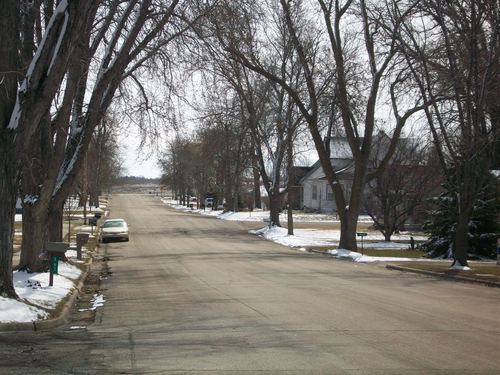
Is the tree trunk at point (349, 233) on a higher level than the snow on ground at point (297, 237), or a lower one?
higher

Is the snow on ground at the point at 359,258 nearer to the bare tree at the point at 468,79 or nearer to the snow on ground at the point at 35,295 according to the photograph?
the bare tree at the point at 468,79

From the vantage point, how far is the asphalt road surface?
292 inches

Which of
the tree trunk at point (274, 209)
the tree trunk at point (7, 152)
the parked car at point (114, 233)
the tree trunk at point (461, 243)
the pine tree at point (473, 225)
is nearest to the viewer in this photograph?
the tree trunk at point (7, 152)

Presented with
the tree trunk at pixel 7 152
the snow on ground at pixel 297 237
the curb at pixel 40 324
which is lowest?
the snow on ground at pixel 297 237

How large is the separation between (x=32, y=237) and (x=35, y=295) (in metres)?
3.08

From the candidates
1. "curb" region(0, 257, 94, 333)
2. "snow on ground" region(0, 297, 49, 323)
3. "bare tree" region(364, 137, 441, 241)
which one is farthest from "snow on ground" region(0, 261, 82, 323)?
"bare tree" region(364, 137, 441, 241)

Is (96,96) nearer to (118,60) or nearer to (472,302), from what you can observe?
(118,60)

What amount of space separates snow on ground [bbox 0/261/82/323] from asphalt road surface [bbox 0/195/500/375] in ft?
1.93

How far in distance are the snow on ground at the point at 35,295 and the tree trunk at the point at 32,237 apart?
0.24m

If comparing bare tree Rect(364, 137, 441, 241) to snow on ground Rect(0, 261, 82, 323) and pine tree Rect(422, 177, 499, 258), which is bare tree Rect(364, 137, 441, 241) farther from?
snow on ground Rect(0, 261, 82, 323)

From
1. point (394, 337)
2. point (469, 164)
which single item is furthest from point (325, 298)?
point (469, 164)

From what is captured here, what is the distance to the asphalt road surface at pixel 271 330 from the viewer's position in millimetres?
7410

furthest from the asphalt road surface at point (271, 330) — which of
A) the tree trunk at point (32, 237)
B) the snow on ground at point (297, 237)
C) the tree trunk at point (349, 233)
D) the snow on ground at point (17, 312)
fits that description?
the snow on ground at point (297, 237)

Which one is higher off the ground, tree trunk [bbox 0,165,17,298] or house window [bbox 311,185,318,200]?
house window [bbox 311,185,318,200]
